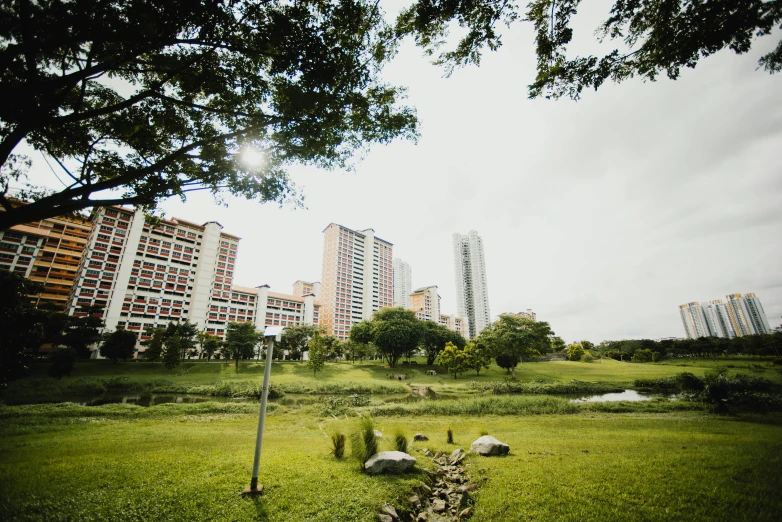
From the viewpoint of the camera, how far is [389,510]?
4477 mm

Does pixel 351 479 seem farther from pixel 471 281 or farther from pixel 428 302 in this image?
pixel 471 281

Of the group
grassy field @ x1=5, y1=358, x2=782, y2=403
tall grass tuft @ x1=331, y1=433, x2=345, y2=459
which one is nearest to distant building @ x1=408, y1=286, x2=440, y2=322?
grassy field @ x1=5, y1=358, x2=782, y2=403

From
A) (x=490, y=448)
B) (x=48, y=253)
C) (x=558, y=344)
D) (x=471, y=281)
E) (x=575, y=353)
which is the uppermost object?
(x=471, y=281)

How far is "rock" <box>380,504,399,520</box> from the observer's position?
4.38m

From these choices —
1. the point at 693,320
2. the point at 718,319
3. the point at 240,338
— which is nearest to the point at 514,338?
the point at 240,338

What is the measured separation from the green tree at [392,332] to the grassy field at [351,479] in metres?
33.3

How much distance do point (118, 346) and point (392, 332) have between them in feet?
127

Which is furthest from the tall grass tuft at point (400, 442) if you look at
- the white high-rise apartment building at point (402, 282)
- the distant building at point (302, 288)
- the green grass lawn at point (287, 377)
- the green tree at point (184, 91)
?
the white high-rise apartment building at point (402, 282)

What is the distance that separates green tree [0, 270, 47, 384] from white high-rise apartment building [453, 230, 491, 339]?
112 meters

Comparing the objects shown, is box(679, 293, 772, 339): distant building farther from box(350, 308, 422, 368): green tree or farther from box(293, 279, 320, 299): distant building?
box(293, 279, 320, 299): distant building

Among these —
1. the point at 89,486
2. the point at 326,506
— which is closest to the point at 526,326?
the point at 326,506

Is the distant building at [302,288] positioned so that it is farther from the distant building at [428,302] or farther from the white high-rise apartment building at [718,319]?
the white high-rise apartment building at [718,319]

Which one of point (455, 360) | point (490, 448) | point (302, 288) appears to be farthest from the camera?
point (302, 288)

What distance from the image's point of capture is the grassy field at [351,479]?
13.8 feet
